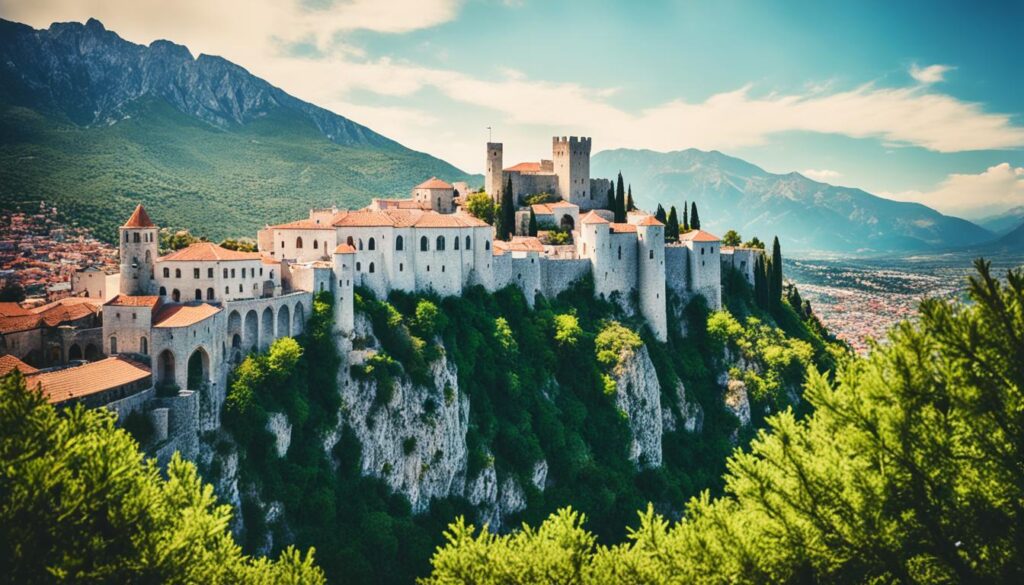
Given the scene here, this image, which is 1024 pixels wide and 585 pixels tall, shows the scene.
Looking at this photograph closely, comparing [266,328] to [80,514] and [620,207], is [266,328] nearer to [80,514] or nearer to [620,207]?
[80,514]

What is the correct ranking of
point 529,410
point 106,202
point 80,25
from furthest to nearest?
point 80,25 → point 106,202 → point 529,410

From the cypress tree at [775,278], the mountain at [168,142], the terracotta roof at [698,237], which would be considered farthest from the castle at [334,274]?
the mountain at [168,142]

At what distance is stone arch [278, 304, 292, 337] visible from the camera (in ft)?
123

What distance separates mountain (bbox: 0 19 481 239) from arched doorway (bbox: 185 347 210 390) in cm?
3541

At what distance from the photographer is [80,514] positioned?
14.0 m

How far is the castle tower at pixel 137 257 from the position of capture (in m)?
35.1

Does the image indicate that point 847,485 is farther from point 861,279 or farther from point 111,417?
point 861,279

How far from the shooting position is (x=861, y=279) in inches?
6147

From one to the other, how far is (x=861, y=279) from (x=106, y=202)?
460ft

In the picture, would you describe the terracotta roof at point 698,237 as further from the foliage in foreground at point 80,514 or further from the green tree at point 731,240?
the foliage in foreground at point 80,514

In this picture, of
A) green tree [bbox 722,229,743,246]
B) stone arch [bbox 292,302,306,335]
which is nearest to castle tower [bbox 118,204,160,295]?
stone arch [bbox 292,302,306,335]

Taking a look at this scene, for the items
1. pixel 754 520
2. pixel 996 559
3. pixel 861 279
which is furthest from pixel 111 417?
pixel 861 279

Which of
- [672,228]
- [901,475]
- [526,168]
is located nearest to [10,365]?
[901,475]

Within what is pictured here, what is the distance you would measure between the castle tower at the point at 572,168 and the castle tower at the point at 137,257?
38.9 m
